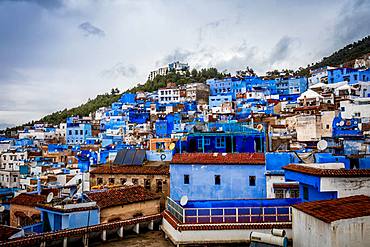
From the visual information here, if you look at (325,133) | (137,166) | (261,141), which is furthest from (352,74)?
(137,166)

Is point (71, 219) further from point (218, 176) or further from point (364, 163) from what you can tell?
point (364, 163)

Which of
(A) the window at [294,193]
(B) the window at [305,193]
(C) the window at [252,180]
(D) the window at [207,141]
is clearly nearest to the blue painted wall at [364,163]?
(B) the window at [305,193]

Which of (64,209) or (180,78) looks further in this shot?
(180,78)

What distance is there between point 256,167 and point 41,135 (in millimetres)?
57562

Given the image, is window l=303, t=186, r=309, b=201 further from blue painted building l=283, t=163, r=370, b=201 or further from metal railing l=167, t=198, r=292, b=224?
metal railing l=167, t=198, r=292, b=224

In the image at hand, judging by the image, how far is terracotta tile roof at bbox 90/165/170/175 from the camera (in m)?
23.2

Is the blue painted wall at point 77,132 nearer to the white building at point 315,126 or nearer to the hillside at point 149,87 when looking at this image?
the hillside at point 149,87

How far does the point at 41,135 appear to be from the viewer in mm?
68938

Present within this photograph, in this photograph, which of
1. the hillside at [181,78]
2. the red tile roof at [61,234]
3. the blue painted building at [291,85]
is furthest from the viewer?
the hillside at [181,78]

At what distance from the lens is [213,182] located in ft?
66.4

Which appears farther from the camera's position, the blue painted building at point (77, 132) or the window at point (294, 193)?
the blue painted building at point (77, 132)

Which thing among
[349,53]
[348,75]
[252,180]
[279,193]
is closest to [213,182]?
[252,180]

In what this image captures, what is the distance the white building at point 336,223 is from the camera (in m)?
10.1

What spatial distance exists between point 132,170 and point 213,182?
6131mm
